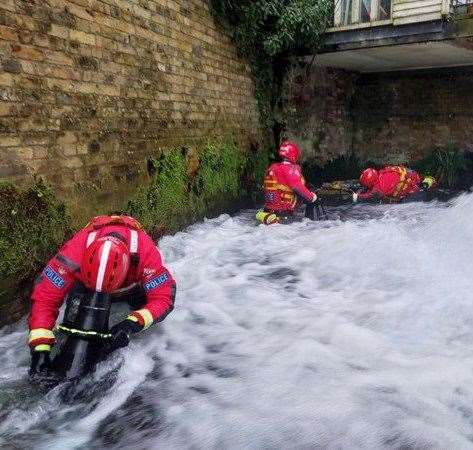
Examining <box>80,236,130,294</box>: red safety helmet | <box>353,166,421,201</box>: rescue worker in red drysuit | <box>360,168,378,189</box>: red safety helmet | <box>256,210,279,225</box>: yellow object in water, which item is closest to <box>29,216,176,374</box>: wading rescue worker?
<box>80,236,130,294</box>: red safety helmet

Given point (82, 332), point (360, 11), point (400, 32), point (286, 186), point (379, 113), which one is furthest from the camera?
point (379, 113)

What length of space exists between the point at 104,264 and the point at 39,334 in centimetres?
61

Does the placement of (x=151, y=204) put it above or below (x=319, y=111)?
below

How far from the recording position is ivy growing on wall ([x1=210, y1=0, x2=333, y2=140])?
7.25m

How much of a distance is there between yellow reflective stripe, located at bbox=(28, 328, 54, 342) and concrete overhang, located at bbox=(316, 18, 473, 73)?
23.6 feet

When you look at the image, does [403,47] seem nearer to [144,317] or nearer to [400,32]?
[400,32]

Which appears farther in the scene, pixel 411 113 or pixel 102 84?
pixel 411 113

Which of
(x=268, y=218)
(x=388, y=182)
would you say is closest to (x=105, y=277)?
(x=268, y=218)

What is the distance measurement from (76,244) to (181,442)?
4.78ft

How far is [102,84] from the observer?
4629 mm

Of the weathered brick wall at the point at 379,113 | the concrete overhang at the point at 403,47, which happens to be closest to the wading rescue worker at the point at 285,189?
the concrete overhang at the point at 403,47

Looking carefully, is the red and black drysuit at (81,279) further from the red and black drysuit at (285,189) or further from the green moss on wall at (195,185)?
the red and black drysuit at (285,189)

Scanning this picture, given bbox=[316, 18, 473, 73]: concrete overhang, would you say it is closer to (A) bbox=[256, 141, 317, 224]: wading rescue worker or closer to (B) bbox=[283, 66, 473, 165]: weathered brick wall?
A: (B) bbox=[283, 66, 473, 165]: weathered brick wall

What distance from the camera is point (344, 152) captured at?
453 inches
